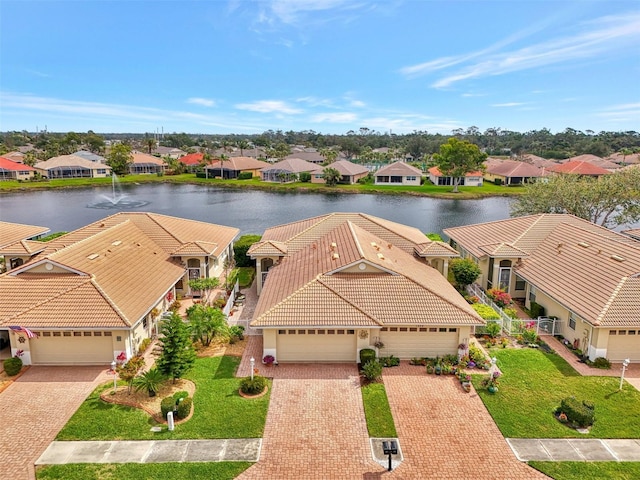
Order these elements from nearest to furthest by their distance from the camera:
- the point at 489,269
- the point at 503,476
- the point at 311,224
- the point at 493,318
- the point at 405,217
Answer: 1. the point at 503,476
2. the point at 493,318
3. the point at 489,269
4. the point at 311,224
5. the point at 405,217

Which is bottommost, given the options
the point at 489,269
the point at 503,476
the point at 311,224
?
the point at 503,476

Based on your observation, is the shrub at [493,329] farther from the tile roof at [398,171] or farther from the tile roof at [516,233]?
the tile roof at [398,171]

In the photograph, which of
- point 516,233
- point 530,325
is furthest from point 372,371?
point 516,233

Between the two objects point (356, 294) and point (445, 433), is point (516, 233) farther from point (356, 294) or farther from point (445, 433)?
point (445, 433)

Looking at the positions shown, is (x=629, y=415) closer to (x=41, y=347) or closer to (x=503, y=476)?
(x=503, y=476)

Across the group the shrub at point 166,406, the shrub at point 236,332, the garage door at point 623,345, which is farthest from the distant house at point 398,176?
the shrub at point 166,406

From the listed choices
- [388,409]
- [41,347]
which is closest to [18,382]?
[41,347]

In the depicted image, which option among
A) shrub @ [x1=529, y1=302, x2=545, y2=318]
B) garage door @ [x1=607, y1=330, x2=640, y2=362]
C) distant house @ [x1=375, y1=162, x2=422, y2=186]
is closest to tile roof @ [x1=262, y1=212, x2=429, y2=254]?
shrub @ [x1=529, y1=302, x2=545, y2=318]

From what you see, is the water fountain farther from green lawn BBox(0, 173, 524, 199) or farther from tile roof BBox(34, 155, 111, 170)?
tile roof BBox(34, 155, 111, 170)
